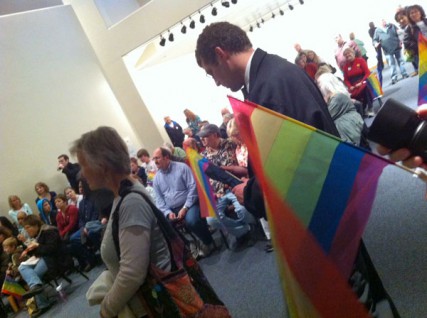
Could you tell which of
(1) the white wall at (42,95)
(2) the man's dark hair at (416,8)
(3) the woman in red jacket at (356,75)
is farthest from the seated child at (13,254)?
(2) the man's dark hair at (416,8)

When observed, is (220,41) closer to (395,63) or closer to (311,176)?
(311,176)

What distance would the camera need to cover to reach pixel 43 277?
4.77 metres

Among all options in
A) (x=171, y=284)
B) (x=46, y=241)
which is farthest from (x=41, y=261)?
(x=171, y=284)

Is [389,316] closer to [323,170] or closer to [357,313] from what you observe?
[357,313]

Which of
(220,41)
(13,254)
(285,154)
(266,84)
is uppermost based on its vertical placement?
(220,41)

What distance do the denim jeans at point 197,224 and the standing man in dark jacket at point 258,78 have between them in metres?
2.39

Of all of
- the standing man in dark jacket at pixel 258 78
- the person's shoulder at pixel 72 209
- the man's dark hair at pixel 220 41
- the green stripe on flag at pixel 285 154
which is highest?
the man's dark hair at pixel 220 41

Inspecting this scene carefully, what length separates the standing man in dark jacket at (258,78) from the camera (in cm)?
116

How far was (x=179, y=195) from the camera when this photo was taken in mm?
4105

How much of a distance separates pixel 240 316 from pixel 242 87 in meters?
2.02

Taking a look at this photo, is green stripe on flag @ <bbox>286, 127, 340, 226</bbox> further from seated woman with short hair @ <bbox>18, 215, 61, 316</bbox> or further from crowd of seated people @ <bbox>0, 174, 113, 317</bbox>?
seated woman with short hair @ <bbox>18, 215, 61, 316</bbox>

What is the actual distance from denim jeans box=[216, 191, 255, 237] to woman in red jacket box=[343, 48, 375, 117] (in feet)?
11.0

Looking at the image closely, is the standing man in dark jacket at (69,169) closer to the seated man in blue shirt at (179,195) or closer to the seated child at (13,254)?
the seated child at (13,254)

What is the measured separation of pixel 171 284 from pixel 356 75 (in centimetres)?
541
